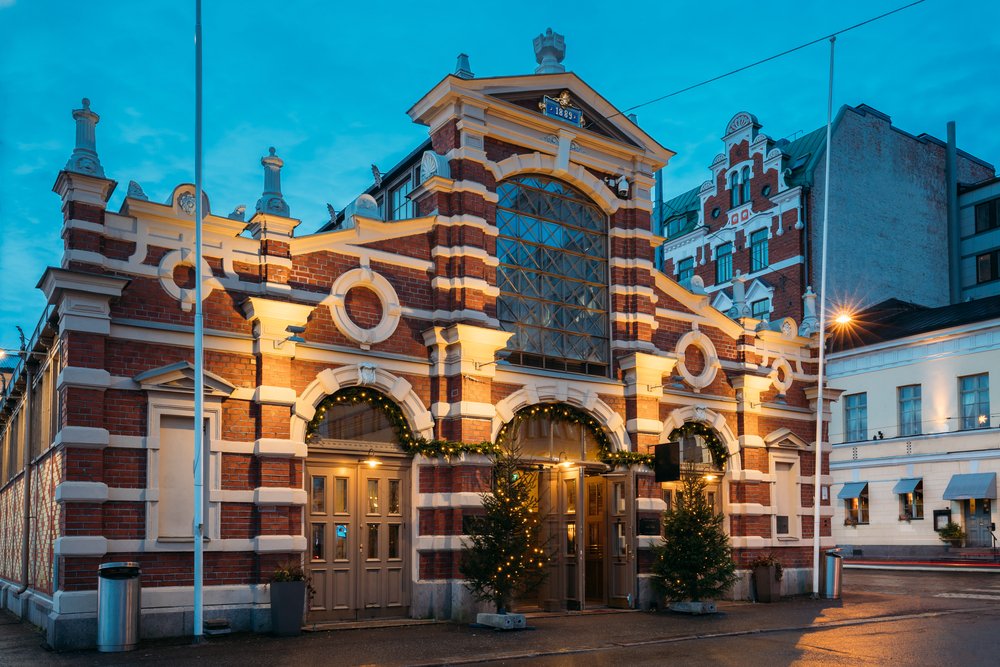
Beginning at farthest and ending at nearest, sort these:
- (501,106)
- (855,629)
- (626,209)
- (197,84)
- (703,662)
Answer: (626,209)
(501,106)
(855,629)
(197,84)
(703,662)

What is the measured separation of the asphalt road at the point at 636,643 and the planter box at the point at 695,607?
39cm

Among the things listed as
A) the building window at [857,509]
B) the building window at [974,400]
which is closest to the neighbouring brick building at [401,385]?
A: the building window at [974,400]

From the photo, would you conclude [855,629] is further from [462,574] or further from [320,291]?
[320,291]

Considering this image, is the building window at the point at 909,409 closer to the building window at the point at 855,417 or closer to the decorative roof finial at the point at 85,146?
the building window at the point at 855,417

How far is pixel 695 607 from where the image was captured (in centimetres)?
1984

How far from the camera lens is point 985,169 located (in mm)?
48688

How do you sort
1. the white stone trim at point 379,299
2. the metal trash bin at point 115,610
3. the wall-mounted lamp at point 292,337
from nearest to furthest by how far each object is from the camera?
the metal trash bin at point 115,610, the wall-mounted lamp at point 292,337, the white stone trim at point 379,299

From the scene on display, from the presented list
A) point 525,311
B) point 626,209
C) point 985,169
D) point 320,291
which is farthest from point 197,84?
point 985,169

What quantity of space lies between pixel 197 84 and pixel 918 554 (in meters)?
33.3

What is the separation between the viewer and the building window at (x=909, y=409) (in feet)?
130

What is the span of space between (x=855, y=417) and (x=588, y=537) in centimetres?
2419

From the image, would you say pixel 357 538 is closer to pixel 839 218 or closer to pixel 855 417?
pixel 839 218

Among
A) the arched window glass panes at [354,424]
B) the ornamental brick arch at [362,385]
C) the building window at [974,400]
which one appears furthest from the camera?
the building window at [974,400]

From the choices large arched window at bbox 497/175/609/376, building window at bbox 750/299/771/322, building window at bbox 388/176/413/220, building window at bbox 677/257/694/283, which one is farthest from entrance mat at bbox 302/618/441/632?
building window at bbox 677/257/694/283
